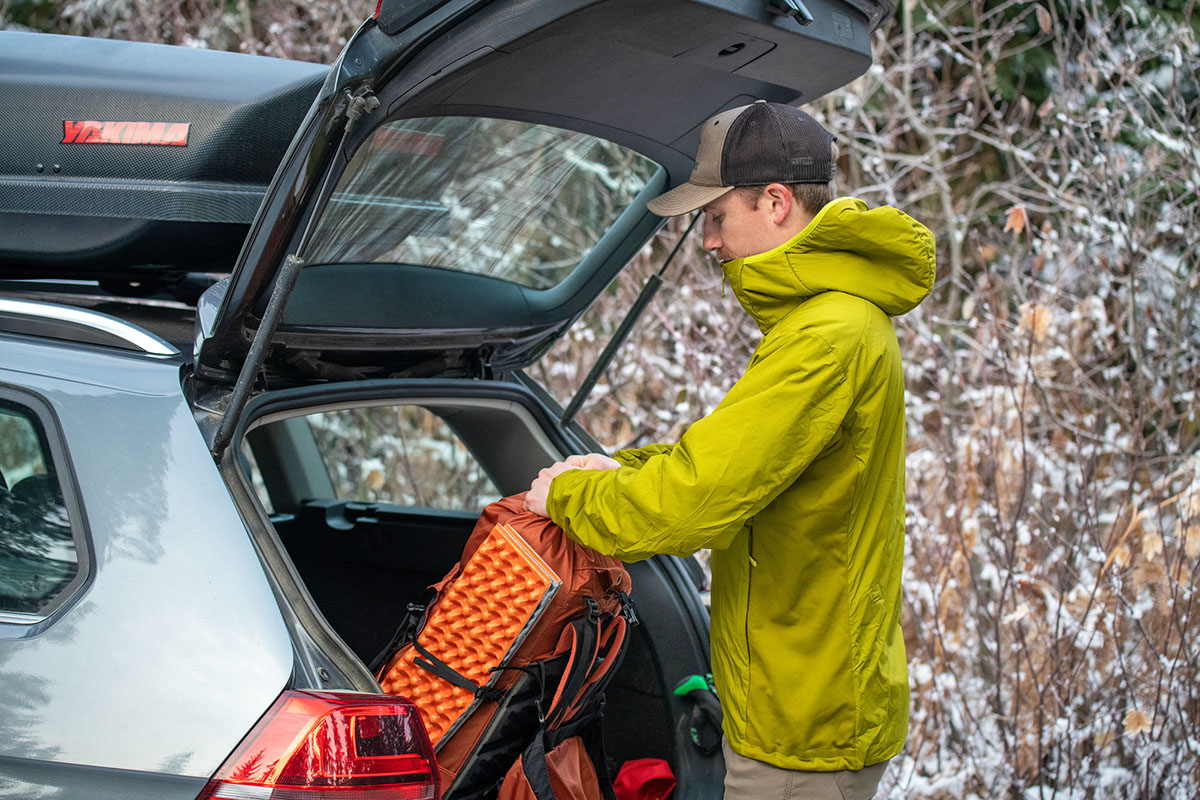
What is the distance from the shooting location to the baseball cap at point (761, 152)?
6.54ft

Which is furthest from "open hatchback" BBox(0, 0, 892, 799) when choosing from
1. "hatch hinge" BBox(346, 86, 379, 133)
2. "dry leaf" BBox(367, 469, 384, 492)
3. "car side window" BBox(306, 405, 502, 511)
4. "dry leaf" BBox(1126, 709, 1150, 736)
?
"car side window" BBox(306, 405, 502, 511)

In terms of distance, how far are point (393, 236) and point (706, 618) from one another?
1.19 m

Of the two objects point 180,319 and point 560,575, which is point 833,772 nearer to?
point 560,575

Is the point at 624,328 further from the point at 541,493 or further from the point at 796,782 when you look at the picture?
the point at 796,782

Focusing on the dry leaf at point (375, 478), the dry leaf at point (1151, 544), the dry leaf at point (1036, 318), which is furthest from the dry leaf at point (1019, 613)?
the dry leaf at point (375, 478)

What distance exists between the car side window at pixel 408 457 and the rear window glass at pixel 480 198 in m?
3.97

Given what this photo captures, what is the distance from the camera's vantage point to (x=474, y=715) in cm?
212

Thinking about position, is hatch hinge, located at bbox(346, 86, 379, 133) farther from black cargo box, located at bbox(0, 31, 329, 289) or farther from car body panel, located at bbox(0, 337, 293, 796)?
black cargo box, located at bbox(0, 31, 329, 289)

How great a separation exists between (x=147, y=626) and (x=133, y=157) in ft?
3.90

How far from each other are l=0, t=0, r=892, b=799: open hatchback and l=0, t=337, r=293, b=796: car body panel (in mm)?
62

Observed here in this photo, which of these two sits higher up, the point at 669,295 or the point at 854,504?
the point at 854,504

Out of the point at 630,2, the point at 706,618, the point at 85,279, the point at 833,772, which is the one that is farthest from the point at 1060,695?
the point at 85,279

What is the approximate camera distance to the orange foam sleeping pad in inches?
81.4

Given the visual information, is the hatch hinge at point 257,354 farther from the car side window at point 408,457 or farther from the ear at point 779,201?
the car side window at point 408,457
